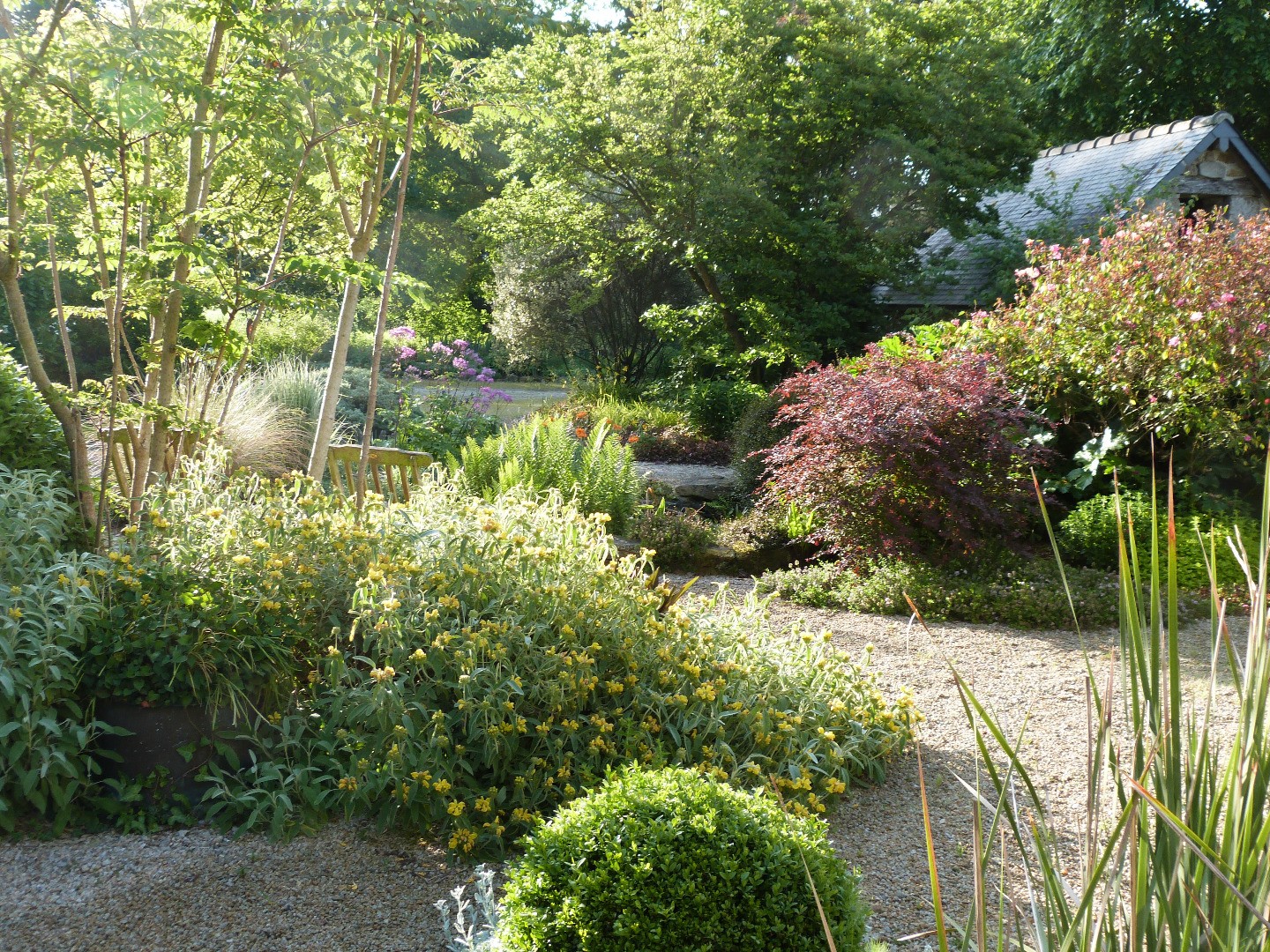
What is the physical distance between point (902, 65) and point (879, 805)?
10.0 metres

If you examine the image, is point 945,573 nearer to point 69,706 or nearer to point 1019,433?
point 1019,433

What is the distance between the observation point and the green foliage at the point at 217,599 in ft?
9.57

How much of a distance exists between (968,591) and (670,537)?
2133 millimetres

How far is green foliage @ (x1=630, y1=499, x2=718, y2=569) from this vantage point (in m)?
7.13

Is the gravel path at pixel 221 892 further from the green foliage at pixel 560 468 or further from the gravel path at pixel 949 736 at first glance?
the green foliage at pixel 560 468

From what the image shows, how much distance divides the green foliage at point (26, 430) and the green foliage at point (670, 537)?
12.4ft

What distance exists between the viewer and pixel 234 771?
297 cm

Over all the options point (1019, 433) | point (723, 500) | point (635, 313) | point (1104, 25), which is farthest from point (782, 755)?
point (1104, 25)

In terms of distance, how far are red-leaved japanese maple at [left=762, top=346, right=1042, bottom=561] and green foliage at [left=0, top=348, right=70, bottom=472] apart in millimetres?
4334

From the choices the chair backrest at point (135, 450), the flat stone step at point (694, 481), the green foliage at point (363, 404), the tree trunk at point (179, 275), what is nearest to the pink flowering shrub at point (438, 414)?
the green foliage at point (363, 404)

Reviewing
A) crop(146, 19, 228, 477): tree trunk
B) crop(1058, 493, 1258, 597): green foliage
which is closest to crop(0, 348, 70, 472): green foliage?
crop(146, 19, 228, 477): tree trunk

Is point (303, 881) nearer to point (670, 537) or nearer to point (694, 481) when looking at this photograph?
point (670, 537)

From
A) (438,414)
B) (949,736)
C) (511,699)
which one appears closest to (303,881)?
(511,699)

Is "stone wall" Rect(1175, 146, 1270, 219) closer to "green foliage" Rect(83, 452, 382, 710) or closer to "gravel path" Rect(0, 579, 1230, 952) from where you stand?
"gravel path" Rect(0, 579, 1230, 952)
